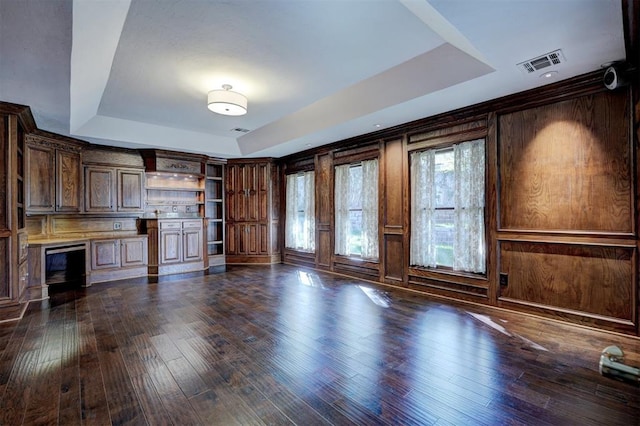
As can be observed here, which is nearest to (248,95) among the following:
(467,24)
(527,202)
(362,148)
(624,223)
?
(362,148)

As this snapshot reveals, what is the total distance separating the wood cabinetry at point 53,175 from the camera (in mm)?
4574

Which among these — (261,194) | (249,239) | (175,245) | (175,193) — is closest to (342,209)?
(261,194)

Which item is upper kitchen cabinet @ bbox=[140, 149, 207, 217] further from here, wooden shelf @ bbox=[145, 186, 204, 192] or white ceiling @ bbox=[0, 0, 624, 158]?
white ceiling @ bbox=[0, 0, 624, 158]

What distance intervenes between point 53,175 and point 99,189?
2.44ft

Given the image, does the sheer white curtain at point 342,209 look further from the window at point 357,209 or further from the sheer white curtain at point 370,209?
the sheer white curtain at point 370,209

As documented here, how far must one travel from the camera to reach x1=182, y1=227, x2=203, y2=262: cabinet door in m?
6.34

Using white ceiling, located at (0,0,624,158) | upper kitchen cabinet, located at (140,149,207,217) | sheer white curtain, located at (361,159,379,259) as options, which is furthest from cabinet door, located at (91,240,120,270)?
sheer white curtain, located at (361,159,379,259)

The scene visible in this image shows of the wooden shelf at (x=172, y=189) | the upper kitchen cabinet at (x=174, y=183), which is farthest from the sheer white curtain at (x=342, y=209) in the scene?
the wooden shelf at (x=172, y=189)

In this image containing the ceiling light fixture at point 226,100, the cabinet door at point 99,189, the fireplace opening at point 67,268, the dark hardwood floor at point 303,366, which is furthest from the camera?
the cabinet door at point 99,189

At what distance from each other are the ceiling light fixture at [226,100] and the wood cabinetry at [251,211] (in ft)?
10.4

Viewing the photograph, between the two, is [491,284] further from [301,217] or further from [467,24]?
[301,217]

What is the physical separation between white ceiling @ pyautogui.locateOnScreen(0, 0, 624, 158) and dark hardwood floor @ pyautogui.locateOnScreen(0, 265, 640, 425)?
97.7 inches

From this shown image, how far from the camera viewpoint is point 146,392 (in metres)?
2.04

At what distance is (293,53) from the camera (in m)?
3.08
